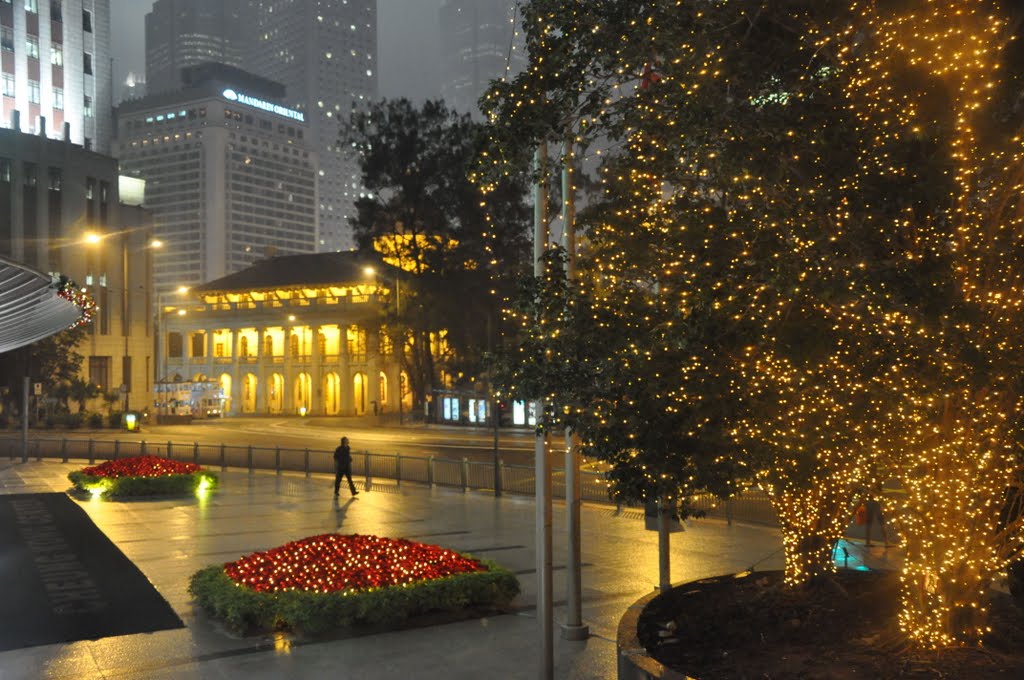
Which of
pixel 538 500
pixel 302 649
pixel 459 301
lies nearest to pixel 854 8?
pixel 538 500

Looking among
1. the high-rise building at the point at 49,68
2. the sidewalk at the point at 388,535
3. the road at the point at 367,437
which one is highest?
the high-rise building at the point at 49,68

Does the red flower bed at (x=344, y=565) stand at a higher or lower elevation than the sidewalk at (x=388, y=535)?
higher

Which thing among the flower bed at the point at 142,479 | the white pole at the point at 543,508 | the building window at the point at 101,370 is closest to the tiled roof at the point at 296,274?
the building window at the point at 101,370

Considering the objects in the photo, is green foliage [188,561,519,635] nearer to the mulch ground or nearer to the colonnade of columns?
the mulch ground

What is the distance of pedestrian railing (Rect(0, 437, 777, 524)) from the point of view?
62.6 ft

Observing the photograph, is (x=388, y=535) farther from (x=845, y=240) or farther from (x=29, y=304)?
(x=845, y=240)

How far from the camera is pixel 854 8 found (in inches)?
277

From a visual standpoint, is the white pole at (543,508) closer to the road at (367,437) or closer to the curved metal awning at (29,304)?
the curved metal awning at (29,304)

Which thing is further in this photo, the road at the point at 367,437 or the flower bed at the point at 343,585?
the road at the point at 367,437

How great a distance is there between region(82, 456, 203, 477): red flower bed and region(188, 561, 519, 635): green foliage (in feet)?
50.8

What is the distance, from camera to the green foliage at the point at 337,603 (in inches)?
418

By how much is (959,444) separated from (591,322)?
9.25ft

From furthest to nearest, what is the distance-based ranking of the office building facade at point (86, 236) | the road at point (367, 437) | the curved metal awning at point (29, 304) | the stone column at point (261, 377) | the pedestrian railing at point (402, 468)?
1. the stone column at point (261, 377)
2. the office building facade at point (86, 236)
3. the road at point (367, 437)
4. the pedestrian railing at point (402, 468)
5. the curved metal awning at point (29, 304)

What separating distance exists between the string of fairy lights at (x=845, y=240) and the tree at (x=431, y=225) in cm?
5066
